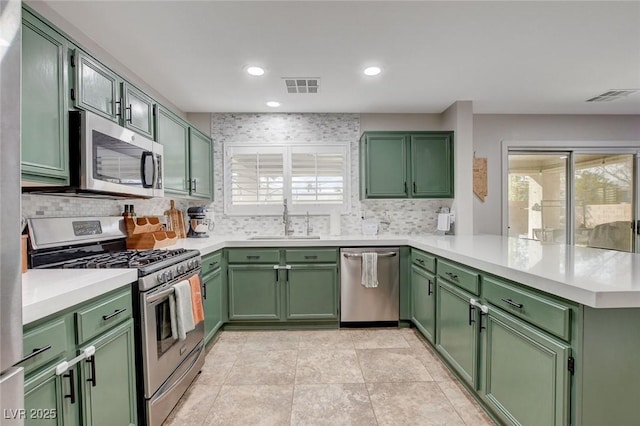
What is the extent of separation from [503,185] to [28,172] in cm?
448

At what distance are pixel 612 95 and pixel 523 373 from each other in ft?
11.6

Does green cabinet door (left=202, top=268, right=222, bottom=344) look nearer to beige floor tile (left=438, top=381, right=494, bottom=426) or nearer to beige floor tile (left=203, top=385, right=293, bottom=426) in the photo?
beige floor tile (left=203, top=385, right=293, bottom=426)

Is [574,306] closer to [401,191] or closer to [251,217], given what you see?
[401,191]

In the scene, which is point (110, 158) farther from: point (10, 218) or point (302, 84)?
point (302, 84)

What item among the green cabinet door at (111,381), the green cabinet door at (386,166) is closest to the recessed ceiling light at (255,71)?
the green cabinet door at (386,166)

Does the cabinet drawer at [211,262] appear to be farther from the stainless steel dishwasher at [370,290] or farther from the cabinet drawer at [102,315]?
the stainless steel dishwasher at [370,290]

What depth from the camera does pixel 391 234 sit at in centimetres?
388

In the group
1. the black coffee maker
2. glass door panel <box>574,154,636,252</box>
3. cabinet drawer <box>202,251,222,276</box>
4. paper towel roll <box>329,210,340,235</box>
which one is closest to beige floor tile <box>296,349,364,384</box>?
cabinet drawer <box>202,251,222,276</box>

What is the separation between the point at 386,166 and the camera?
365cm

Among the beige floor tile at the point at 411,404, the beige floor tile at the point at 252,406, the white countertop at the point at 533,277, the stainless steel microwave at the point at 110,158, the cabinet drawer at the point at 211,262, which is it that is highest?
the stainless steel microwave at the point at 110,158

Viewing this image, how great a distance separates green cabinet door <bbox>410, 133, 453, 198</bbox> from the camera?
11.9 ft

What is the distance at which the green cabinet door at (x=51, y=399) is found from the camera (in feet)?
3.35

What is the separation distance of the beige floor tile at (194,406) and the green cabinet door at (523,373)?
1691mm

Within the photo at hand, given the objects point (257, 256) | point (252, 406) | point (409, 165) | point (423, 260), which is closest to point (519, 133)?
point (409, 165)
